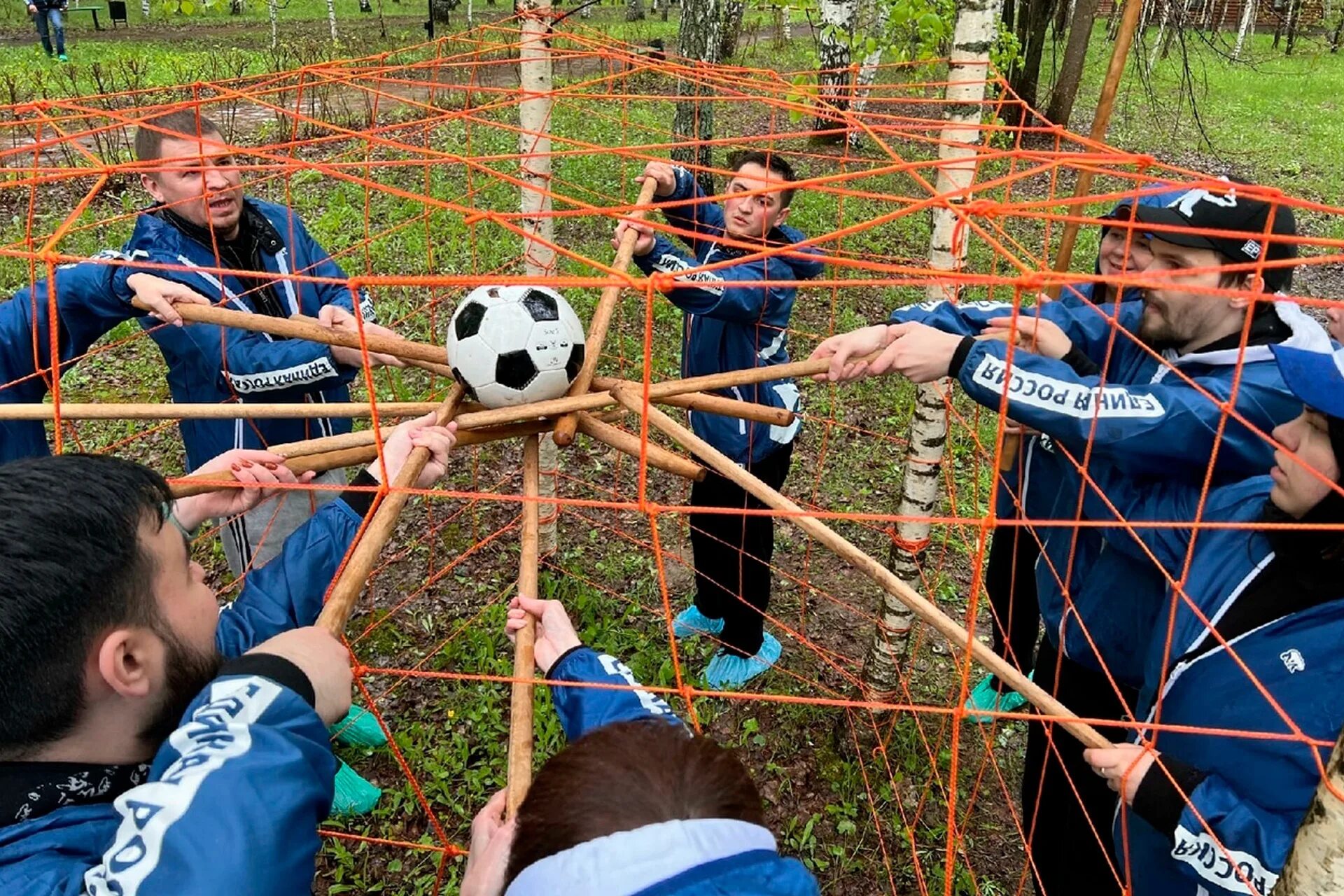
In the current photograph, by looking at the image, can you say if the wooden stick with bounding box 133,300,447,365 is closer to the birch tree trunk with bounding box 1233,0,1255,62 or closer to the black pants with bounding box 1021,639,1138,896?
the black pants with bounding box 1021,639,1138,896

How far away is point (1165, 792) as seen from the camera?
1.59 m

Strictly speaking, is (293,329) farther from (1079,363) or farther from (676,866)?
(1079,363)

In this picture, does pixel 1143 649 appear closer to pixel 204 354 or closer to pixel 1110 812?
pixel 1110 812

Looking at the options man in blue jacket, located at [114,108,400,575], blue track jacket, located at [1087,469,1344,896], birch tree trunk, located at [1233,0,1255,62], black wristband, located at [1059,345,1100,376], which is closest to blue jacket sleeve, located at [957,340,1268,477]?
blue track jacket, located at [1087,469,1344,896]

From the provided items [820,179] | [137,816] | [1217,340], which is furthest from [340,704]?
[1217,340]

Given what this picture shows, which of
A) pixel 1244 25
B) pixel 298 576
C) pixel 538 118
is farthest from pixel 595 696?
pixel 1244 25

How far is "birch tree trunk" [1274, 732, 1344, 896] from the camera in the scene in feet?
2.77

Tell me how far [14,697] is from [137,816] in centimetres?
22

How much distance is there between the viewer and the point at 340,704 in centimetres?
136

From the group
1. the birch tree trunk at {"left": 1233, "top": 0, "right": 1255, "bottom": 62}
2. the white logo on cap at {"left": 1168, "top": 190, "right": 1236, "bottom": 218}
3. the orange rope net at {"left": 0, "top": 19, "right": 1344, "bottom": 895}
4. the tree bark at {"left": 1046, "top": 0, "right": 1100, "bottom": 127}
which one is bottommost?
the orange rope net at {"left": 0, "top": 19, "right": 1344, "bottom": 895}

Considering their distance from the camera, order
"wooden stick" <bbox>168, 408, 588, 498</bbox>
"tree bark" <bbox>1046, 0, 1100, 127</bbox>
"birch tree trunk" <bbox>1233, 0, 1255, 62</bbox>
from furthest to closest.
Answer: "birch tree trunk" <bbox>1233, 0, 1255, 62</bbox>, "tree bark" <bbox>1046, 0, 1100, 127</bbox>, "wooden stick" <bbox>168, 408, 588, 498</bbox>

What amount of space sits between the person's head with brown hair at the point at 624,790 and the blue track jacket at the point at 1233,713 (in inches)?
42.4

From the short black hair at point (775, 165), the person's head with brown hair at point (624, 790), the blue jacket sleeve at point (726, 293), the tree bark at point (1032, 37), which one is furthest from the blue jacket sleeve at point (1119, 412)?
the tree bark at point (1032, 37)

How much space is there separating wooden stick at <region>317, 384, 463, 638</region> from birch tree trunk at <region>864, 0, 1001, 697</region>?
1.45 meters
